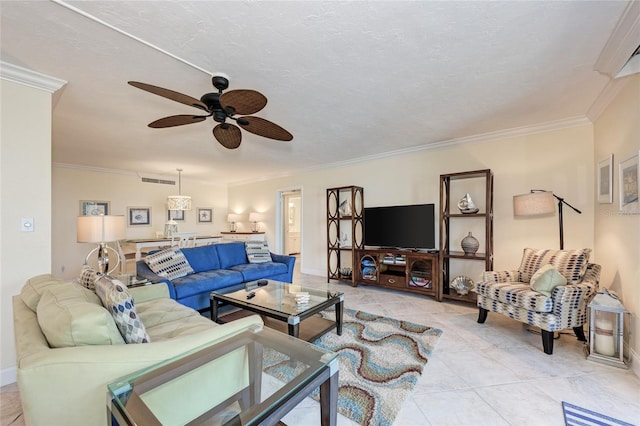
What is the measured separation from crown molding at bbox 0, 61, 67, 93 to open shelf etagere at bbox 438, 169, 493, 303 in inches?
170

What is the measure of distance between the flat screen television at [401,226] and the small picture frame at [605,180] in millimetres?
1739

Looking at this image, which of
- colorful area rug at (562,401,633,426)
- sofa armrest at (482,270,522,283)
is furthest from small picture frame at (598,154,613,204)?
colorful area rug at (562,401,633,426)

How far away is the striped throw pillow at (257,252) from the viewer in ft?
14.1

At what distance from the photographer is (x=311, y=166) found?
18.4ft

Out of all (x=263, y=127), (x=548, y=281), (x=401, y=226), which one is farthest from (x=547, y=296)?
(x=263, y=127)

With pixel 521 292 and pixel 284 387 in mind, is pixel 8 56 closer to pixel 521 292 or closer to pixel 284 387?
pixel 284 387

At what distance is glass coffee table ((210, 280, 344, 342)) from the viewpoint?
87.4 inches

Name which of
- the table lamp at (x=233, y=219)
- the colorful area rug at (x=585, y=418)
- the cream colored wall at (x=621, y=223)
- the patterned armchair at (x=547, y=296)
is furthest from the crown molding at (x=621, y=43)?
the table lamp at (x=233, y=219)

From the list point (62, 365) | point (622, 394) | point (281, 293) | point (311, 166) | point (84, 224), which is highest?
point (311, 166)

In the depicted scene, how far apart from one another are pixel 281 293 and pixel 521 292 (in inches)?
93.3

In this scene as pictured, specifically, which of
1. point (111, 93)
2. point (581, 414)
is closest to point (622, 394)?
point (581, 414)

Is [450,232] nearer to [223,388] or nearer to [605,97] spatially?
[605,97]

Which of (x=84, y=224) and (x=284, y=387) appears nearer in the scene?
(x=284, y=387)

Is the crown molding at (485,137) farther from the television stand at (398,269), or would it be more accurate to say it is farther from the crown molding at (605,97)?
the television stand at (398,269)
